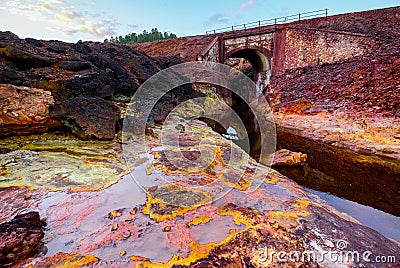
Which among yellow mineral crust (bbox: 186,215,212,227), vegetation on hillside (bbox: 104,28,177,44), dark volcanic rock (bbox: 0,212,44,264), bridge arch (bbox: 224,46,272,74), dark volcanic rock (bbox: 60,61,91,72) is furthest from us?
vegetation on hillside (bbox: 104,28,177,44)

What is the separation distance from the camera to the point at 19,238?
3049 mm

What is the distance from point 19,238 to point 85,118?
15.6 feet

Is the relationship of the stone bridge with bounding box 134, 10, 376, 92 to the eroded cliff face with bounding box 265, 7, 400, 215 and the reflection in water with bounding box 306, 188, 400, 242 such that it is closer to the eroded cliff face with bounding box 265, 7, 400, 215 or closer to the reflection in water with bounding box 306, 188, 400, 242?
the eroded cliff face with bounding box 265, 7, 400, 215

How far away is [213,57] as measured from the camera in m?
20.1

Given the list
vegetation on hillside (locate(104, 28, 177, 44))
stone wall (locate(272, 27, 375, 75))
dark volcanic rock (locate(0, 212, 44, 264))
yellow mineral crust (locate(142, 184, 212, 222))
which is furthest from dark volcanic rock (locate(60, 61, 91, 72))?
vegetation on hillside (locate(104, 28, 177, 44))

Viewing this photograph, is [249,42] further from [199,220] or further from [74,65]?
[199,220]

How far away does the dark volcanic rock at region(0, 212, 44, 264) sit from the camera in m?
2.90

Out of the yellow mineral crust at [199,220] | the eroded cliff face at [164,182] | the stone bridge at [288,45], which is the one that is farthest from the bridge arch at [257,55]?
the yellow mineral crust at [199,220]

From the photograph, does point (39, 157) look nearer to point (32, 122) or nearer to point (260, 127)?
point (32, 122)

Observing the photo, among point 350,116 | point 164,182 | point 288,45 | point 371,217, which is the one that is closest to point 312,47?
point 288,45

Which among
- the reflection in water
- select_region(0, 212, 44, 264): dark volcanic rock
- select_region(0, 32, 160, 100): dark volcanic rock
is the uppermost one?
select_region(0, 32, 160, 100): dark volcanic rock

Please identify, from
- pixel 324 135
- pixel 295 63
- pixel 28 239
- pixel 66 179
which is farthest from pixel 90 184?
pixel 295 63

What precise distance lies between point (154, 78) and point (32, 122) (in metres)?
8.29

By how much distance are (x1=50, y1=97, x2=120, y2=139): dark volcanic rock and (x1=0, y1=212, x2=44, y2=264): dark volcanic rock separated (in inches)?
161
